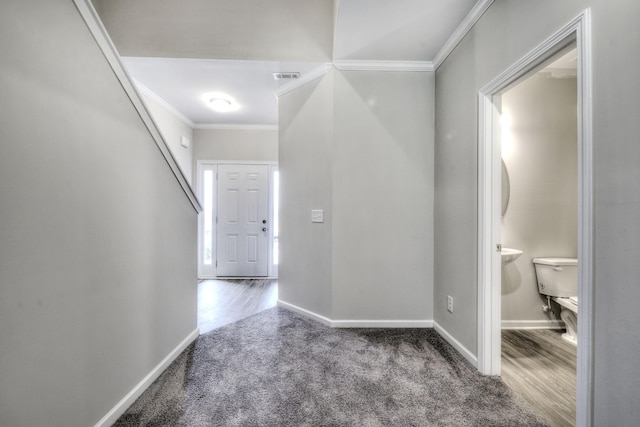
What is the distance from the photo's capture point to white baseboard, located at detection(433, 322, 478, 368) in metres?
1.97

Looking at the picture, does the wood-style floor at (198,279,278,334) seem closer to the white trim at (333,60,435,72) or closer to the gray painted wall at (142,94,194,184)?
the gray painted wall at (142,94,194,184)

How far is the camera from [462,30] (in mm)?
2086

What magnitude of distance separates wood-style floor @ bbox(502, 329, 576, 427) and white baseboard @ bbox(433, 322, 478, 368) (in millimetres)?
184

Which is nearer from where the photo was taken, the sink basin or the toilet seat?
the toilet seat

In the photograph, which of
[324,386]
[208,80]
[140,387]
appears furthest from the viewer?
[208,80]

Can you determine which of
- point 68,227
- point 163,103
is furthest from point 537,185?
point 163,103

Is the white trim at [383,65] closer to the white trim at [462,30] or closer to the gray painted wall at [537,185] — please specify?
the white trim at [462,30]

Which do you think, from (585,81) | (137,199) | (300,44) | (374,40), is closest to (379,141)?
(374,40)

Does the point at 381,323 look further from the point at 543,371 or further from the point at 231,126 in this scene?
the point at 231,126

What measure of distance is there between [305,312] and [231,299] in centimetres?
117

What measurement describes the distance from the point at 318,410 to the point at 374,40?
102 inches

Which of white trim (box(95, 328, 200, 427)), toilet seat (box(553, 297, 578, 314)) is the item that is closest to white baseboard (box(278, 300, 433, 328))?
toilet seat (box(553, 297, 578, 314))

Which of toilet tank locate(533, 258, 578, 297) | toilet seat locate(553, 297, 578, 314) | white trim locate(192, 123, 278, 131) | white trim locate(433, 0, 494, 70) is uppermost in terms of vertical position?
white trim locate(192, 123, 278, 131)

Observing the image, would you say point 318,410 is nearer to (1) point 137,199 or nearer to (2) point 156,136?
(1) point 137,199
